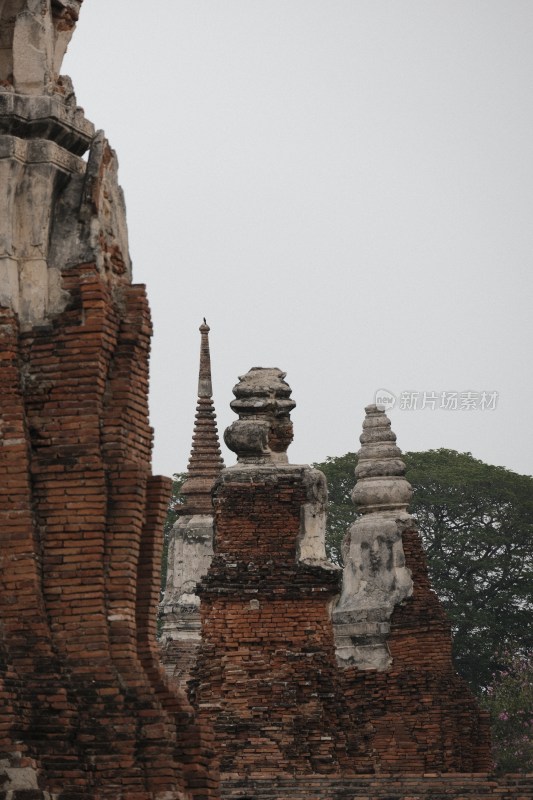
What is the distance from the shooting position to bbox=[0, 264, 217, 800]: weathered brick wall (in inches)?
331

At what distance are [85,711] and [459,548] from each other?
109 ft

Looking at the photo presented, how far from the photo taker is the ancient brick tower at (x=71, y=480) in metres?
8.44

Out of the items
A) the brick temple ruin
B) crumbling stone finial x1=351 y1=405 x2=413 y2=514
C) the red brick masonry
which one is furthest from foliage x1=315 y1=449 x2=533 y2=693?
the brick temple ruin

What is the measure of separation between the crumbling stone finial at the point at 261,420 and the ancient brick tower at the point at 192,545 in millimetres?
9429

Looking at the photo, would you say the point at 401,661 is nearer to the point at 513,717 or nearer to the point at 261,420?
the point at 261,420

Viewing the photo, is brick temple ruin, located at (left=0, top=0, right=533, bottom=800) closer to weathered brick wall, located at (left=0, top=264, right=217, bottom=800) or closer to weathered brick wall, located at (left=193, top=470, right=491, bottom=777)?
weathered brick wall, located at (left=0, top=264, right=217, bottom=800)

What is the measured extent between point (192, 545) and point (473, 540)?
1436cm

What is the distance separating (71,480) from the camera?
885cm

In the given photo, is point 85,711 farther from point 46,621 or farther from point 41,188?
point 41,188

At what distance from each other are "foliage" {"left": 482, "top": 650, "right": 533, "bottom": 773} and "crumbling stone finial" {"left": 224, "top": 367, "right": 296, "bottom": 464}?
63.2ft

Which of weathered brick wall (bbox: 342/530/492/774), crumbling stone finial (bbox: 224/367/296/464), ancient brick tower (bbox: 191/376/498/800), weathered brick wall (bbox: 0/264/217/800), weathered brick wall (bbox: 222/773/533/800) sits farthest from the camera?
weathered brick wall (bbox: 342/530/492/774)

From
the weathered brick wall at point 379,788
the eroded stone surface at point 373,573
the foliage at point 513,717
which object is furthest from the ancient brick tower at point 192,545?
the weathered brick wall at point 379,788

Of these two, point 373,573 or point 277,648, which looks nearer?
point 277,648

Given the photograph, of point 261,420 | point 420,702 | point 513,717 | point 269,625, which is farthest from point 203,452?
point 269,625
